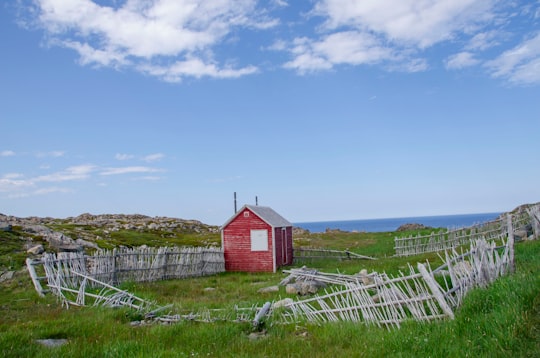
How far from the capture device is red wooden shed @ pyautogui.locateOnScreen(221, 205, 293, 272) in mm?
25359

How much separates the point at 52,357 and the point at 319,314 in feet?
16.2

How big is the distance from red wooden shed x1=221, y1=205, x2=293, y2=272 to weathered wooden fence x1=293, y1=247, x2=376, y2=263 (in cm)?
359

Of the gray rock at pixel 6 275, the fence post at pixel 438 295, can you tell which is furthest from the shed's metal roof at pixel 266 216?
the fence post at pixel 438 295

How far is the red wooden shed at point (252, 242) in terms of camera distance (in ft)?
83.2

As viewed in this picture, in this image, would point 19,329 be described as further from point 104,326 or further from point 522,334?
point 522,334

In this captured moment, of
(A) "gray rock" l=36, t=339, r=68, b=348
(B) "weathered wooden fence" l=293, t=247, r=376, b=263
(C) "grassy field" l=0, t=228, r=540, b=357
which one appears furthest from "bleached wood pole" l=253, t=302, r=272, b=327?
(B) "weathered wooden fence" l=293, t=247, r=376, b=263

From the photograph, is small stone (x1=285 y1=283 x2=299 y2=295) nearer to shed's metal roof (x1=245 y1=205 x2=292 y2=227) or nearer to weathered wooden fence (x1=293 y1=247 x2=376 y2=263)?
shed's metal roof (x1=245 y1=205 x2=292 y2=227)

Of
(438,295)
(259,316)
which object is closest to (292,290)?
(259,316)

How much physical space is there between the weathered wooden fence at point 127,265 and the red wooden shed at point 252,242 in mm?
1660

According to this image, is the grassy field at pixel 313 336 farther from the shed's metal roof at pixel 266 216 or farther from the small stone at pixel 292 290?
the shed's metal roof at pixel 266 216

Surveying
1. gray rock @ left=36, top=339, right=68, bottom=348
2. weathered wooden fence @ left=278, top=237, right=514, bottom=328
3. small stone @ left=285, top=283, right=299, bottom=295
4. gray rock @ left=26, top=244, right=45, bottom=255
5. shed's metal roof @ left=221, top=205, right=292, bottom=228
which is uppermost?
shed's metal roof @ left=221, top=205, right=292, bottom=228

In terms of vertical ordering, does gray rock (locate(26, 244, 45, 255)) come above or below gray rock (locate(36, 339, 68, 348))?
above

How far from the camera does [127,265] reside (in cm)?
1739

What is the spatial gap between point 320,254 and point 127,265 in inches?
641
